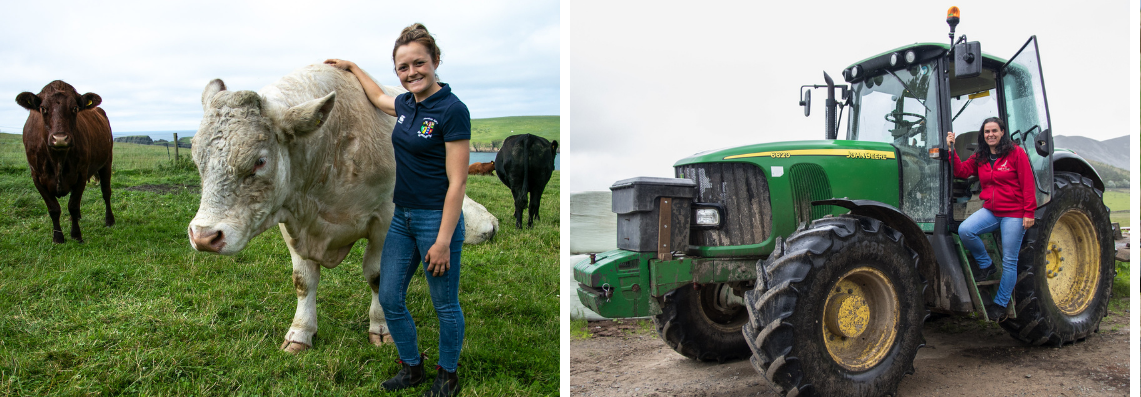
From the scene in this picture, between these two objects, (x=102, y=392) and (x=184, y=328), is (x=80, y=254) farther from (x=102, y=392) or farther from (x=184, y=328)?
(x=102, y=392)

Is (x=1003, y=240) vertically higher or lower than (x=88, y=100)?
lower

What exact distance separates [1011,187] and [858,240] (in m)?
1.50

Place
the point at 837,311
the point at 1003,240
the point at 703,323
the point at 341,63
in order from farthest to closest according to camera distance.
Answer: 1. the point at 703,323
2. the point at 1003,240
3. the point at 341,63
4. the point at 837,311

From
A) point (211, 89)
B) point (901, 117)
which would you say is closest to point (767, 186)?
point (901, 117)

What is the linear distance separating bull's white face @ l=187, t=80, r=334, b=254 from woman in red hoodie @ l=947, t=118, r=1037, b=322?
3912mm

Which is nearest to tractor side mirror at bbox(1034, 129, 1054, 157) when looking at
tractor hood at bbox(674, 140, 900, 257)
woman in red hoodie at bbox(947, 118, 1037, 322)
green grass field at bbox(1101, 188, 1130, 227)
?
woman in red hoodie at bbox(947, 118, 1037, 322)

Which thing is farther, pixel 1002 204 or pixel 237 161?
pixel 1002 204

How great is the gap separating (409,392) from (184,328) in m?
1.78

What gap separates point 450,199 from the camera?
Answer: 2473 mm

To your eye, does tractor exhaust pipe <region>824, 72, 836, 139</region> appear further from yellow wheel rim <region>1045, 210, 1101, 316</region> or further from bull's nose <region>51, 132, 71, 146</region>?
bull's nose <region>51, 132, 71, 146</region>

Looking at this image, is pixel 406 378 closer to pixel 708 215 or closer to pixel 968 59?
pixel 708 215

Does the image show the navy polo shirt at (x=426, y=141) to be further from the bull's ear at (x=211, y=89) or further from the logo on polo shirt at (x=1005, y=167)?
the logo on polo shirt at (x=1005, y=167)

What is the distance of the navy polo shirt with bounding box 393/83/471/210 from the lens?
2469mm

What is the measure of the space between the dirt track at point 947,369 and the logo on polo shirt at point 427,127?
1.95m
